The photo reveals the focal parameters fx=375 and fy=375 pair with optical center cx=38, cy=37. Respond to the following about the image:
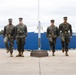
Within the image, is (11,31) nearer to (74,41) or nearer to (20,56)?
(20,56)

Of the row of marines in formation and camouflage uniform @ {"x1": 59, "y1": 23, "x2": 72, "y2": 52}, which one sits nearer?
the row of marines in formation

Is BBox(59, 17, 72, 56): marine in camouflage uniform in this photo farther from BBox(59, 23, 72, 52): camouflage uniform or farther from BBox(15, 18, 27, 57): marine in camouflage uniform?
BBox(15, 18, 27, 57): marine in camouflage uniform

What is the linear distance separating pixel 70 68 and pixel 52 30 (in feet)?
18.9

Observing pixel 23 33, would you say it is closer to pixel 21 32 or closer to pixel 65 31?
pixel 21 32

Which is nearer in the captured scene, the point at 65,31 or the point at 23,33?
the point at 23,33

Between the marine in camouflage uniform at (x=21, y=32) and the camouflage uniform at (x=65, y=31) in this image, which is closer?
the marine in camouflage uniform at (x=21, y=32)

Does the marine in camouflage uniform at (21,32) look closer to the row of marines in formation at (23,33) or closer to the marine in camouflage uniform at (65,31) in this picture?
the row of marines in formation at (23,33)

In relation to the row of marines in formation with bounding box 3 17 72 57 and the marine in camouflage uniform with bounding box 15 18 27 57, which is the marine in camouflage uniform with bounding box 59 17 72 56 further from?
the marine in camouflage uniform with bounding box 15 18 27 57

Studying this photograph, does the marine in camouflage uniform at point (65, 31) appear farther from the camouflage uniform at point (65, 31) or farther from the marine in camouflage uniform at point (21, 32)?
the marine in camouflage uniform at point (21, 32)

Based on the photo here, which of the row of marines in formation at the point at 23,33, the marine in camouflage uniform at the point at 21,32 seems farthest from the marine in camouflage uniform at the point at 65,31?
the marine in camouflage uniform at the point at 21,32

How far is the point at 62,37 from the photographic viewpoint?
57.6 feet

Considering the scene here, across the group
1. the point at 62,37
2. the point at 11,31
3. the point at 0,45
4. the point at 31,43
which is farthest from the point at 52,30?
the point at 0,45

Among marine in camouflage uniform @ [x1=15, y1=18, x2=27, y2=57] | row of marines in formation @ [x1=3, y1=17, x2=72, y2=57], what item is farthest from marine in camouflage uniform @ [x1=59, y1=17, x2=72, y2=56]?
marine in camouflage uniform @ [x1=15, y1=18, x2=27, y2=57]

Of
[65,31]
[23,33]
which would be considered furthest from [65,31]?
[23,33]
